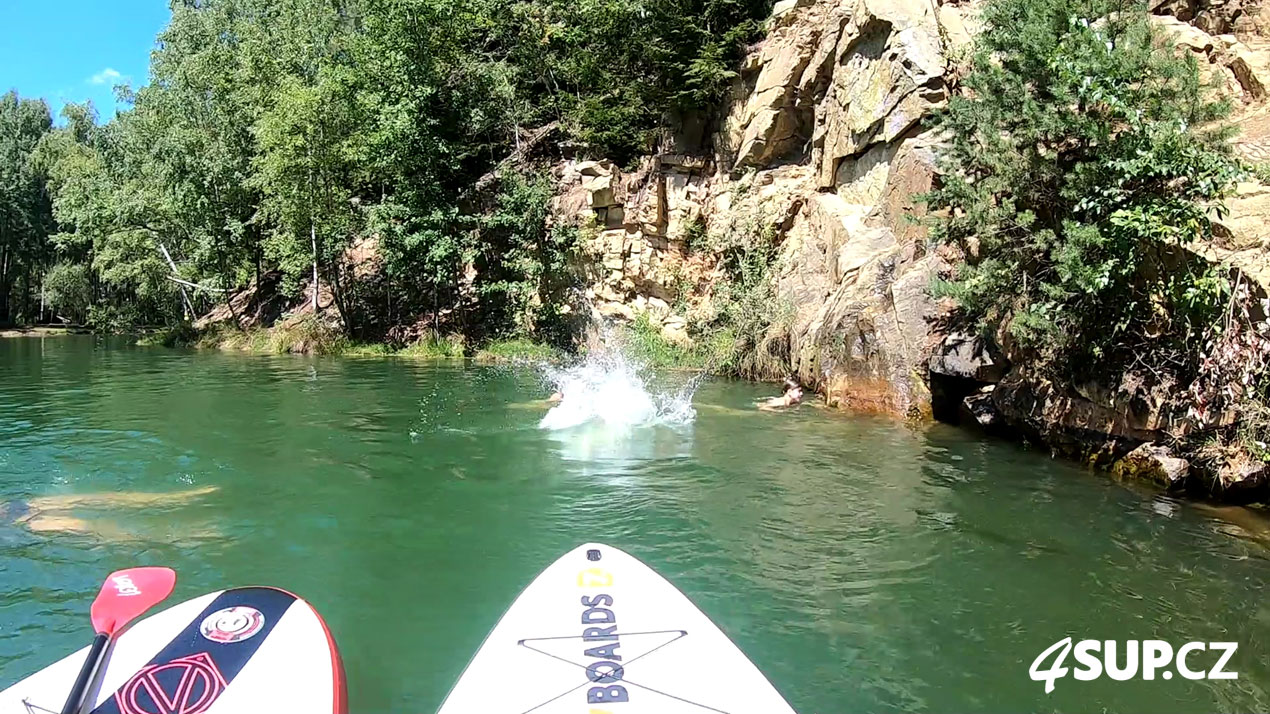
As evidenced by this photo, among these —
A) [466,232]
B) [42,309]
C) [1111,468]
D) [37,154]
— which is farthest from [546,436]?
[42,309]

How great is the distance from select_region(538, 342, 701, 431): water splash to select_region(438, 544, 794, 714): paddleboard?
7.59 m

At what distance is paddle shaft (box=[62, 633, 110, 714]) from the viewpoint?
11.4 ft

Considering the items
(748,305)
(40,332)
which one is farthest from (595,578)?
(40,332)

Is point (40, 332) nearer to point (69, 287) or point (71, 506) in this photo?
point (69, 287)

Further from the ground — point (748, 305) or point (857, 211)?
point (857, 211)

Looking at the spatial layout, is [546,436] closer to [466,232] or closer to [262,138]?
[466,232]

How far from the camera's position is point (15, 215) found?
44.8 metres

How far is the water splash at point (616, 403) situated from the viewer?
1317cm

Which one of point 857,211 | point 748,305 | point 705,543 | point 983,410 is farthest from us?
point 748,305

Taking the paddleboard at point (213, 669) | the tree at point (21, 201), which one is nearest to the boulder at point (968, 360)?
the paddleboard at point (213, 669)

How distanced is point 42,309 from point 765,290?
170 ft

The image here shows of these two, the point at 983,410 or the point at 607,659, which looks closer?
the point at 607,659

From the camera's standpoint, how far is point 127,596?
4.16m

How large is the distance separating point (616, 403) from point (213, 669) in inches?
422
